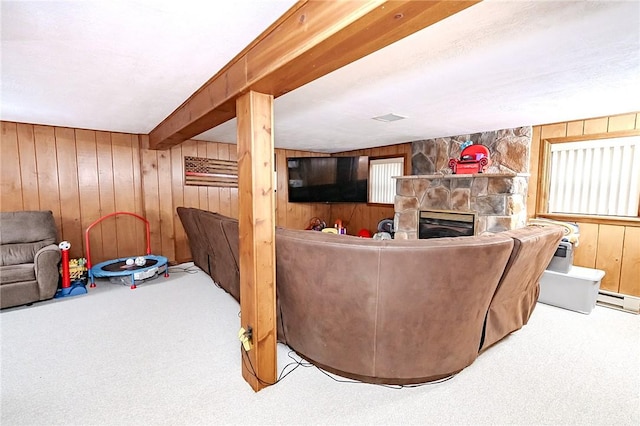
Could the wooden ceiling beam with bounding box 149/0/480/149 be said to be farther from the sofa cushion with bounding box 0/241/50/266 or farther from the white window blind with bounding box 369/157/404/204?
the white window blind with bounding box 369/157/404/204

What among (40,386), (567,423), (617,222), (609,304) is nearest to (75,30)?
(40,386)

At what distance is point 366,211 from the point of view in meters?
5.80

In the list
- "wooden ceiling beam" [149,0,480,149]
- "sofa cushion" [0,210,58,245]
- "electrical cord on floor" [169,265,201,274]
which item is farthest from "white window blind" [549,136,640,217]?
"sofa cushion" [0,210,58,245]

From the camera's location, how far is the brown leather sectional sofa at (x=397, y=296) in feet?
5.23

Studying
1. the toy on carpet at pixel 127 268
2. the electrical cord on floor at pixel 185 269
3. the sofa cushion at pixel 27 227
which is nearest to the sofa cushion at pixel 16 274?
the sofa cushion at pixel 27 227

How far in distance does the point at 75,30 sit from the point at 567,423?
10.7 feet

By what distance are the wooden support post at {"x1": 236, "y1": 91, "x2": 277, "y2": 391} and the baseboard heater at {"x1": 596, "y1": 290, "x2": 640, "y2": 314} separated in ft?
11.8

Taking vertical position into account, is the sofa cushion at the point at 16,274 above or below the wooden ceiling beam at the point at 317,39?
below

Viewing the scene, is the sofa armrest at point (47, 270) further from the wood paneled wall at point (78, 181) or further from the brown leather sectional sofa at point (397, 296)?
the brown leather sectional sofa at point (397, 296)

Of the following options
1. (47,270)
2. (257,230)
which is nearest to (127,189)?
(47,270)

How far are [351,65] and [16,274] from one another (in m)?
3.72

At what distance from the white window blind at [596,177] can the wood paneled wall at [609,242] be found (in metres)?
0.11

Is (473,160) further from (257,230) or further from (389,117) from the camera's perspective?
(257,230)

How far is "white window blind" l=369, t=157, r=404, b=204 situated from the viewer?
209 inches
